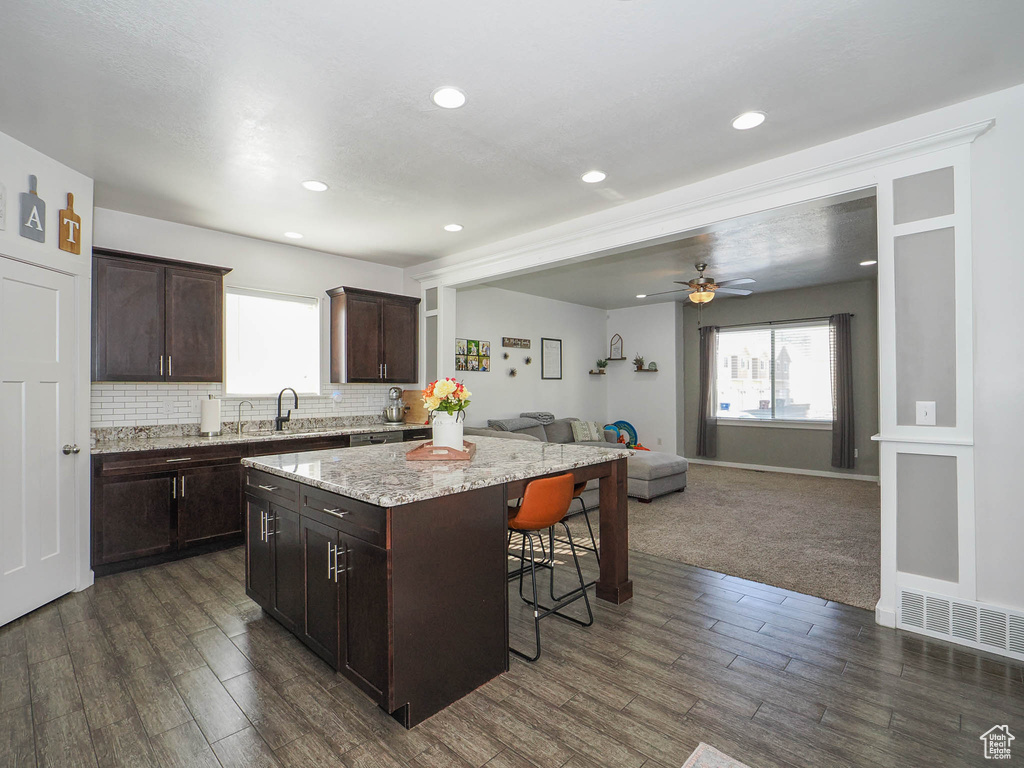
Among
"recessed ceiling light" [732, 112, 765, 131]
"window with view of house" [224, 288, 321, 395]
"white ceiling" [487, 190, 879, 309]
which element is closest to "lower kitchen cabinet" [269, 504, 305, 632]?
"window with view of house" [224, 288, 321, 395]

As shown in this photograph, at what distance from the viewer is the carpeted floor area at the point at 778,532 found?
11.9ft

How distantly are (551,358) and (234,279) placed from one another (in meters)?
4.94

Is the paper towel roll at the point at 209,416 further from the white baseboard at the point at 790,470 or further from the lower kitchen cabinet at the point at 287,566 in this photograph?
the white baseboard at the point at 790,470

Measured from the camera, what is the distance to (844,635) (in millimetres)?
2764

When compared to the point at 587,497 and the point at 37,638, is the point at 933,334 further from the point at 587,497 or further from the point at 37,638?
the point at 37,638

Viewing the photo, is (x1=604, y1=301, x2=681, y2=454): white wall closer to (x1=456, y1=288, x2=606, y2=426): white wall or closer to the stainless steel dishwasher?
(x1=456, y1=288, x2=606, y2=426): white wall

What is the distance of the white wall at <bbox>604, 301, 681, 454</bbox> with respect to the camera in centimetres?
881

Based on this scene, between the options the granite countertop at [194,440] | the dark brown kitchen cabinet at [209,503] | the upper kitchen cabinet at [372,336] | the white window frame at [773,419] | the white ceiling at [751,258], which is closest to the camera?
the granite countertop at [194,440]

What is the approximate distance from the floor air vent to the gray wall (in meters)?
4.66

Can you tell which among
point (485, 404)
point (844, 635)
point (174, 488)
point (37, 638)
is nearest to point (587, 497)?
point (485, 404)

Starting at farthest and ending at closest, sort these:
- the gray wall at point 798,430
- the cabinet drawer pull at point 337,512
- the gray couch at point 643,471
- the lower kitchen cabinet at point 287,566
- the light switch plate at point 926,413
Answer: the gray wall at point 798,430 → the gray couch at point 643,471 → the light switch plate at point 926,413 → the lower kitchen cabinet at point 287,566 → the cabinet drawer pull at point 337,512

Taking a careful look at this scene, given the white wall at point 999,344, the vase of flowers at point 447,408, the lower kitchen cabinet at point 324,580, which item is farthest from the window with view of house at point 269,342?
the white wall at point 999,344

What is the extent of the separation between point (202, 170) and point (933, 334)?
462 cm

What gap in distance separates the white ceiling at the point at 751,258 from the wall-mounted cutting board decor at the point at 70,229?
12.9 ft
